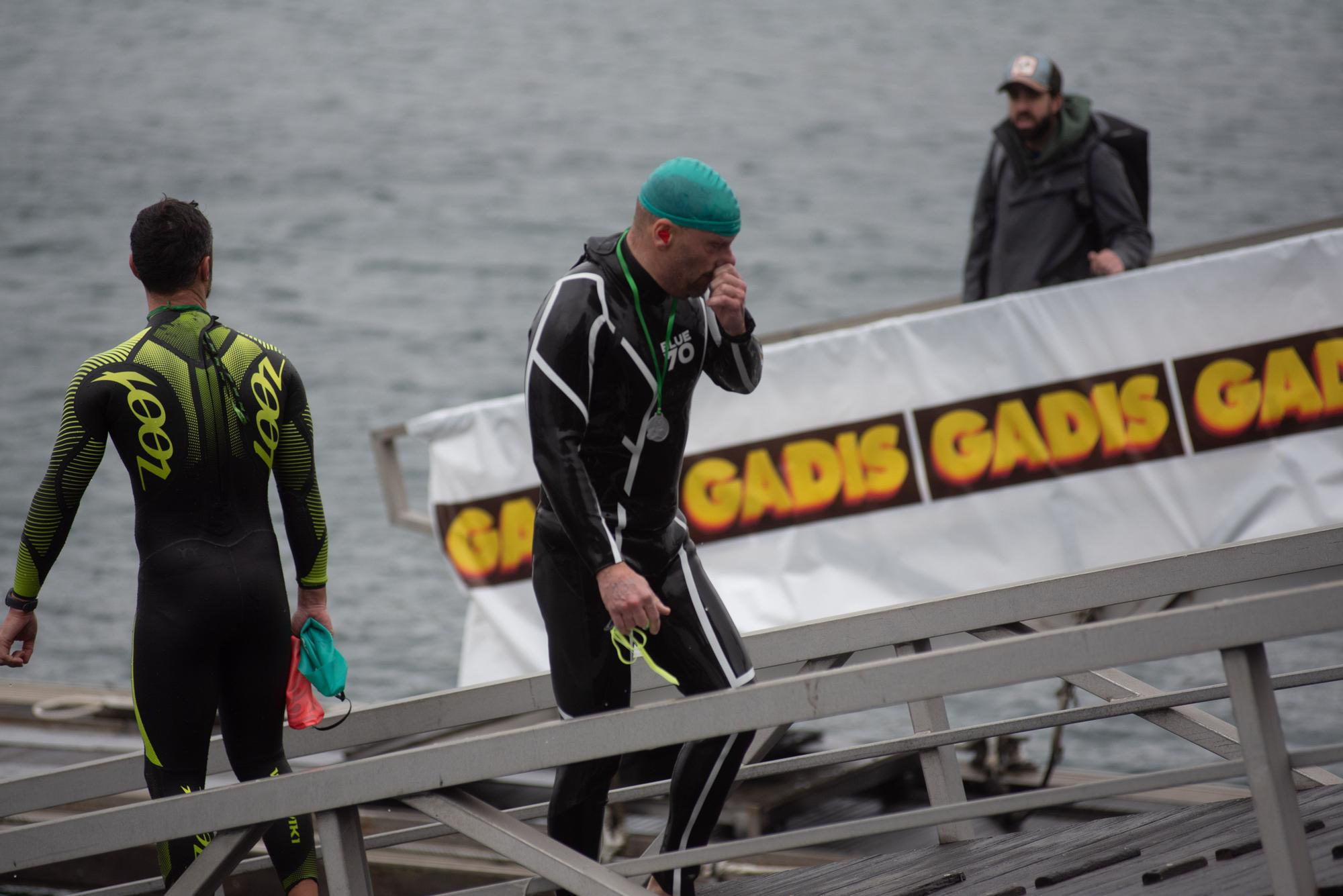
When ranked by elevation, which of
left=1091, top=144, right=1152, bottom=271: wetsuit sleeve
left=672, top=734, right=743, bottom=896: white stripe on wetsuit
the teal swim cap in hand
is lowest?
left=672, top=734, right=743, bottom=896: white stripe on wetsuit

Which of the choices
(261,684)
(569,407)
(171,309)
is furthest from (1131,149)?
(261,684)

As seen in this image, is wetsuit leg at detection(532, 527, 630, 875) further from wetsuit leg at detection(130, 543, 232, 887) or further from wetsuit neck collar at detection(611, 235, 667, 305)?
wetsuit leg at detection(130, 543, 232, 887)

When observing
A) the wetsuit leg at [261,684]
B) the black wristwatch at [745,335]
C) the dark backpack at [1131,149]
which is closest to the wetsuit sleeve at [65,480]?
the wetsuit leg at [261,684]

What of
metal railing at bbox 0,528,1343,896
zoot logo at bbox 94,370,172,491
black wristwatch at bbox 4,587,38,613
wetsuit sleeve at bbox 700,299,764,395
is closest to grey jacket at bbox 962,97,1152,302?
metal railing at bbox 0,528,1343,896

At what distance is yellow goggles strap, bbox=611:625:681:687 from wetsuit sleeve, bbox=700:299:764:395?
66 cm

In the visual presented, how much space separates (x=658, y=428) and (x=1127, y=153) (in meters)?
4.35

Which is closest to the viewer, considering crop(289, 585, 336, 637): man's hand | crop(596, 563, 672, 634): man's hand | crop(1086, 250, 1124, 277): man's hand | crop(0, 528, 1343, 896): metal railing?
crop(0, 528, 1343, 896): metal railing

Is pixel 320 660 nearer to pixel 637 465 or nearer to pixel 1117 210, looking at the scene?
pixel 637 465

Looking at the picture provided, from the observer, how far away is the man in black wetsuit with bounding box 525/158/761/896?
11.9ft

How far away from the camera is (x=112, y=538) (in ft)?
61.5

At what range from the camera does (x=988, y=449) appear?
7531 mm

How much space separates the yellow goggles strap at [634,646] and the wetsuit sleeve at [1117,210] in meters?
4.18

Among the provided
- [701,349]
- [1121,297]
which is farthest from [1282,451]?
[701,349]

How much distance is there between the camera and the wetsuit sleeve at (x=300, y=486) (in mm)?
3957
